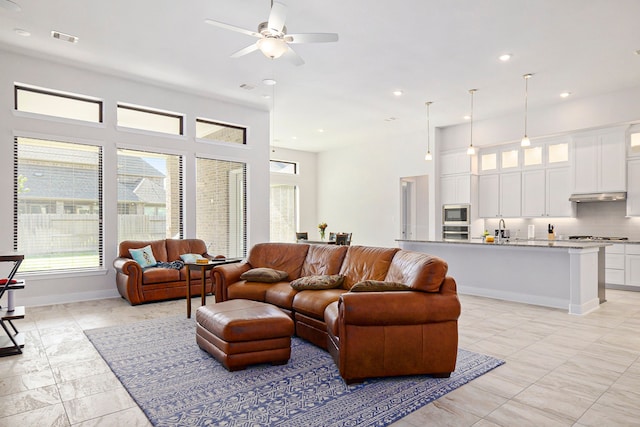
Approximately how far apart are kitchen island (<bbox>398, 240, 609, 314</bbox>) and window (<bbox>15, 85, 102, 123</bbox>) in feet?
18.0

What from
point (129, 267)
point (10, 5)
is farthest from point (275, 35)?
point (129, 267)

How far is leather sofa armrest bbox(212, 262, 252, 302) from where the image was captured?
448 centimetres

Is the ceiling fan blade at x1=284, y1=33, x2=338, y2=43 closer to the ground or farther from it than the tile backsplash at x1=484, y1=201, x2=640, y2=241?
farther from it

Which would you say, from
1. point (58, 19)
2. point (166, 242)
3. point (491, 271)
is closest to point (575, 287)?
point (491, 271)

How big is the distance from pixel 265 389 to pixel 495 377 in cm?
169

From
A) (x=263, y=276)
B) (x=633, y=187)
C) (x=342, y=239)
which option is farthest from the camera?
(x=342, y=239)

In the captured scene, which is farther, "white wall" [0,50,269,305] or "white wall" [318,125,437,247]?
"white wall" [318,125,437,247]

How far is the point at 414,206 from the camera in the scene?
9.76 metres

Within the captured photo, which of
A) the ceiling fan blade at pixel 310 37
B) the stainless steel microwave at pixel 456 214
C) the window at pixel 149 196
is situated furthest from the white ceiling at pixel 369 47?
the stainless steel microwave at pixel 456 214

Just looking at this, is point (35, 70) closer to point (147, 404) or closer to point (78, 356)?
point (78, 356)

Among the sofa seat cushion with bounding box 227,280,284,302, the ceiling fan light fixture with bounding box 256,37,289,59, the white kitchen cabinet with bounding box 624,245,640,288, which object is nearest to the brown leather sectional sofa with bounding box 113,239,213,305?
the sofa seat cushion with bounding box 227,280,284,302

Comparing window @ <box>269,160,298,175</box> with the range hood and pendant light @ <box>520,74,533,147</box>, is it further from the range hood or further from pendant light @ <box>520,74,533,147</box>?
the range hood

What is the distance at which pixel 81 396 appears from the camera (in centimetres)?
258

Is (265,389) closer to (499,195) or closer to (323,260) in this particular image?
(323,260)
